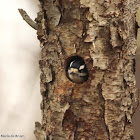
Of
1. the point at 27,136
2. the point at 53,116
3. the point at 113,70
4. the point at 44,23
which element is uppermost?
the point at 44,23

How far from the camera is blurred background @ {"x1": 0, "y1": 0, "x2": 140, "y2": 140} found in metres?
1.08

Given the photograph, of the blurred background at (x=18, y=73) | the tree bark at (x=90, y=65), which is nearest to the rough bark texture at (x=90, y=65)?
the tree bark at (x=90, y=65)

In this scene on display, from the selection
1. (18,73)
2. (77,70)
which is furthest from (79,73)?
(18,73)

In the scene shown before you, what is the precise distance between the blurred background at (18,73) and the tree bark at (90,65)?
0.34 meters

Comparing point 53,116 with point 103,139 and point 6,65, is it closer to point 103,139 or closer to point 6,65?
point 103,139

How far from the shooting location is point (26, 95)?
1.11 metres

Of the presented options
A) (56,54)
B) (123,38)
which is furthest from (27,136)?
(123,38)

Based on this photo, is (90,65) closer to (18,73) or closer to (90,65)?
(90,65)

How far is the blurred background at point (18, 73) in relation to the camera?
1.08m

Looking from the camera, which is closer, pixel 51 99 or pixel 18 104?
pixel 51 99

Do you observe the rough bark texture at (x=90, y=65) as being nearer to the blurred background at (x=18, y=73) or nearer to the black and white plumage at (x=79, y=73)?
the black and white plumage at (x=79, y=73)

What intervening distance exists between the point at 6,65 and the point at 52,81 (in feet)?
1.32

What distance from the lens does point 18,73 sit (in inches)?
43.2

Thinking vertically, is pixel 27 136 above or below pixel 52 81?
below
